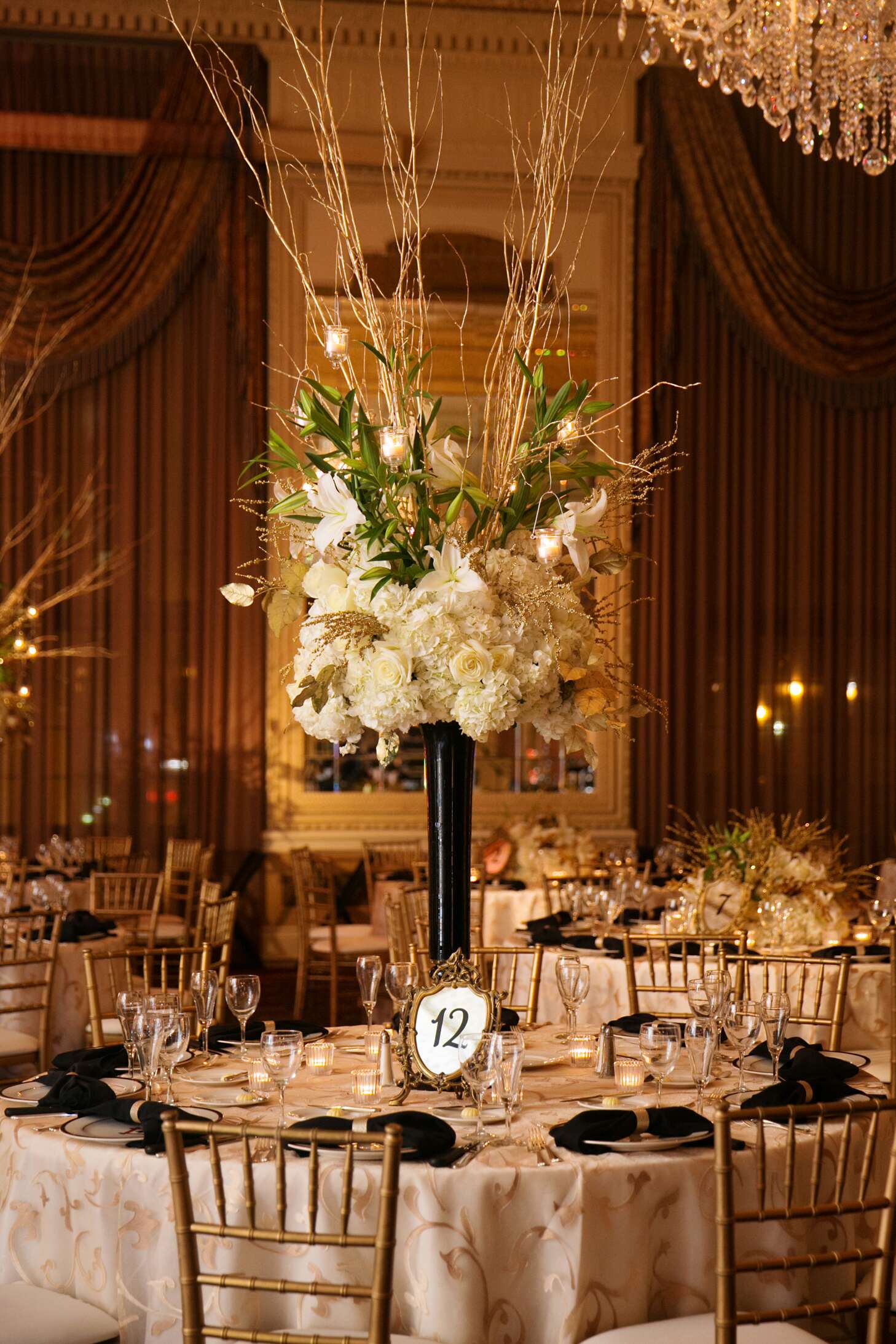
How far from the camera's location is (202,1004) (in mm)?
3121

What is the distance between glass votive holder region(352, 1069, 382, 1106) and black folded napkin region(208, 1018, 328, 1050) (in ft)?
1.51

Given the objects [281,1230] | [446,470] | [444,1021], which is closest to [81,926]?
[444,1021]

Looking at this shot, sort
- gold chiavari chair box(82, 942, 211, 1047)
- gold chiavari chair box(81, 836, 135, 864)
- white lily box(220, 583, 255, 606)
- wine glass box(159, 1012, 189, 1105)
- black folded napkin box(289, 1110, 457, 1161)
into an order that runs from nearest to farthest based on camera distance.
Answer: black folded napkin box(289, 1110, 457, 1161)
wine glass box(159, 1012, 189, 1105)
white lily box(220, 583, 255, 606)
gold chiavari chair box(82, 942, 211, 1047)
gold chiavari chair box(81, 836, 135, 864)

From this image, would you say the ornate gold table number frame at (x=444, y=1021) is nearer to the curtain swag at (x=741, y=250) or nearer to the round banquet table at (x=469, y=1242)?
the round banquet table at (x=469, y=1242)

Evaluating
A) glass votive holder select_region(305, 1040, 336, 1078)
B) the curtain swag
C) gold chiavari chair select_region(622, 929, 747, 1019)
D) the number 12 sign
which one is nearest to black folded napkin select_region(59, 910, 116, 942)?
gold chiavari chair select_region(622, 929, 747, 1019)

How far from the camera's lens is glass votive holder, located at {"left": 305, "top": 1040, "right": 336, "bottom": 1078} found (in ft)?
10.3

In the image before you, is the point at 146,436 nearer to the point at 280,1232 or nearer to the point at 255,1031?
the point at 255,1031

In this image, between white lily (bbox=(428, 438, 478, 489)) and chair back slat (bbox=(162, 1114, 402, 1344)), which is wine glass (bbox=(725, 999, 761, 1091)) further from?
white lily (bbox=(428, 438, 478, 489))

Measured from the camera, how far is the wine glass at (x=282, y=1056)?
2617 millimetres

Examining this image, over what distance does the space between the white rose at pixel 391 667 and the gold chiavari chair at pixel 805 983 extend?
110 cm

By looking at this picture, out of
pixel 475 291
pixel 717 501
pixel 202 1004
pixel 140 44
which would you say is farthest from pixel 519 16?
pixel 202 1004

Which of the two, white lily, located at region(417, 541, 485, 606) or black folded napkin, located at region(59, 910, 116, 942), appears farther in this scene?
black folded napkin, located at region(59, 910, 116, 942)

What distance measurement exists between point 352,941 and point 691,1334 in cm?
538

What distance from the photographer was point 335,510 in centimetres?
282
